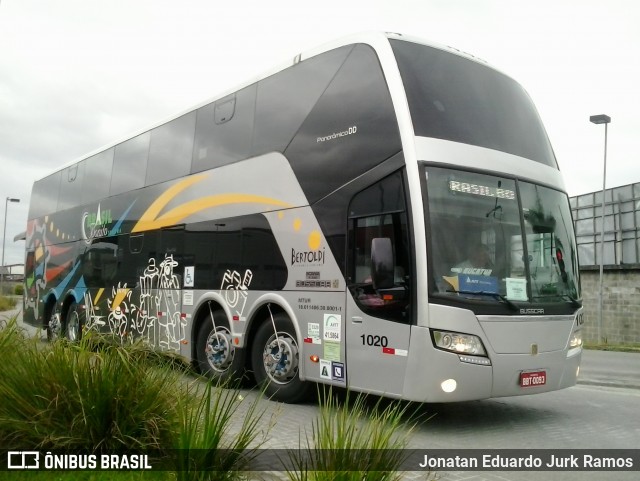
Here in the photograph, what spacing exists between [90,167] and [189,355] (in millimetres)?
6839

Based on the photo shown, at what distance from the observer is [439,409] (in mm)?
8297

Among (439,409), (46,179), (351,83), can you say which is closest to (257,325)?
(439,409)

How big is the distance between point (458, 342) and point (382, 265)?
109 centimetres

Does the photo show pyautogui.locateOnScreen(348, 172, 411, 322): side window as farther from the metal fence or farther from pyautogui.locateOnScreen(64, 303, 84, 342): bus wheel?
the metal fence

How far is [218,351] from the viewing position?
9688 millimetres

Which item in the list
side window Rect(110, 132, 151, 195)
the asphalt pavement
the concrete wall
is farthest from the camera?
the concrete wall

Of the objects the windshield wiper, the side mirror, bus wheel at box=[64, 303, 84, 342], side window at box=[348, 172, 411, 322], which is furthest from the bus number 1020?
bus wheel at box=[64, 303, 84, 342]

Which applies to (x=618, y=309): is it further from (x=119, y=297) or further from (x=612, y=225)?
(x=119, y=297)

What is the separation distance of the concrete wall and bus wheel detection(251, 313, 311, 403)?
2074 cm

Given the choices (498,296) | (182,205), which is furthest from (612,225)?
(498,296)

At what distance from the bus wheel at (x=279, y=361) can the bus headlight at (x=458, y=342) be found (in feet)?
7.43

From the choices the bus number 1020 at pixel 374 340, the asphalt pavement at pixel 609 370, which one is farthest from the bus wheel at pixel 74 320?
the bus number 1020 at pixel 374 340

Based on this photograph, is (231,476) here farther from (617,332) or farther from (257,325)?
(617,332)

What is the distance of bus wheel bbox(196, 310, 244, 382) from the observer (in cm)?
928
